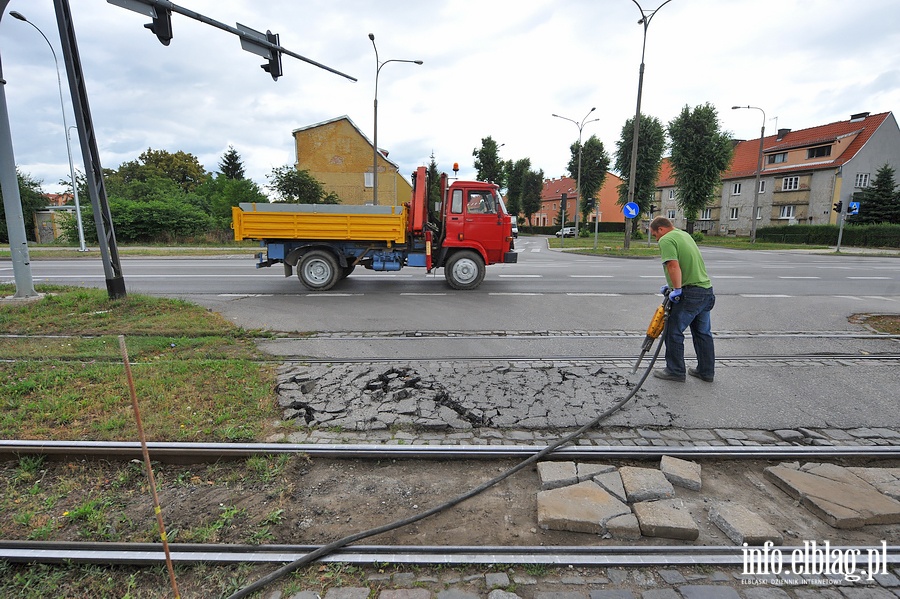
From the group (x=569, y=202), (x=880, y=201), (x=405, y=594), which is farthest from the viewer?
(x=569, y=202)

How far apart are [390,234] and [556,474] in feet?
27.4

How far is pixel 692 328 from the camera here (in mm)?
5039

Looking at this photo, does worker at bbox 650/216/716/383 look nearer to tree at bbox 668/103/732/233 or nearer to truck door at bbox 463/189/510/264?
truck door at bbox 463/189/510/264

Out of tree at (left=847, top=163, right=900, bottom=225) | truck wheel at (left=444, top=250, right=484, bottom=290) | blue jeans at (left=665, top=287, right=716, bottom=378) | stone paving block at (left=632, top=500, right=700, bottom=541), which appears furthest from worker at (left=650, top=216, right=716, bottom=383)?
tree at (left=847, top=163, right=900, bottom=225)

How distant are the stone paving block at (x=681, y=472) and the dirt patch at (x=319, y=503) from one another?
59 mm

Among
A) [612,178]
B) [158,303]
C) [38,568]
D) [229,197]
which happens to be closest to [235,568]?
[38,568]

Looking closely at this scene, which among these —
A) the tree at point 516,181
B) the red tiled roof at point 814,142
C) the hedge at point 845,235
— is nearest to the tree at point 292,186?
the red tiled roof at point 814,142

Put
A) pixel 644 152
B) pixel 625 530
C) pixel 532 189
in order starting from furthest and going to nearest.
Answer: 1. pixel 532 189
2. pixel 644 152
3. pixel 625 530

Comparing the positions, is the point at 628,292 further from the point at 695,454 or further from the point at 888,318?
the point at 695,454

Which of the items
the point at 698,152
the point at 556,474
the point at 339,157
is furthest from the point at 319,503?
the point at 339,157

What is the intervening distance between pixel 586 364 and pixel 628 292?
20.6 ft

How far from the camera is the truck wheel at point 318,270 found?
10.8m

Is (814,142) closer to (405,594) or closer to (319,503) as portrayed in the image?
(319,503)

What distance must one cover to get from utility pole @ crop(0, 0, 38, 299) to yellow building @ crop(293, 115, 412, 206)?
33671mm
